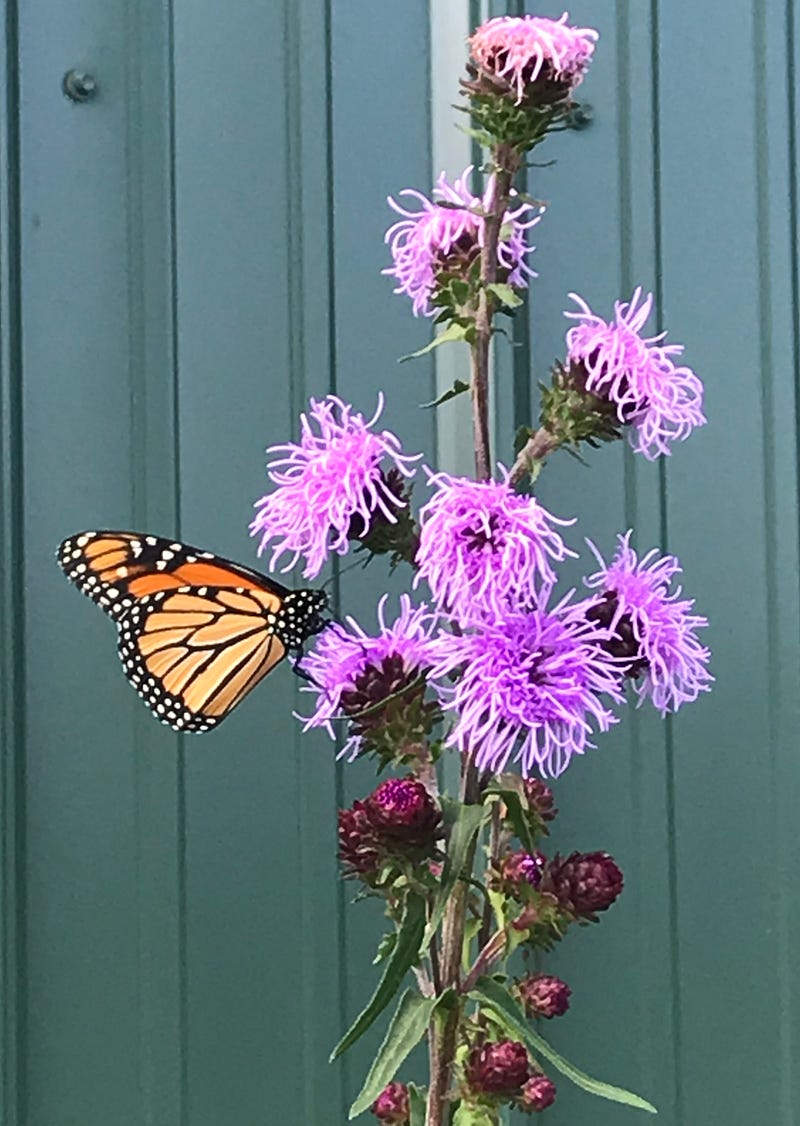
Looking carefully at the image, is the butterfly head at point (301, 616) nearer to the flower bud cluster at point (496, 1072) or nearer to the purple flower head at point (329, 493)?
the purple flower head at point (329, 493)

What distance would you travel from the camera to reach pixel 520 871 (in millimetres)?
957

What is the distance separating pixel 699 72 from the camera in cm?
170

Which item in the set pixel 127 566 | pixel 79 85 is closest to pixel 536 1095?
pixel 127 566

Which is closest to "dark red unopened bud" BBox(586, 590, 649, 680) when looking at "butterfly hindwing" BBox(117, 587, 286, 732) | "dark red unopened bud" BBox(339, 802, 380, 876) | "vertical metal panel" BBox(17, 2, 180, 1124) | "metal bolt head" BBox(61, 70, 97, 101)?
"dark red unopened bud" BBox(339, 802, 380, 876)

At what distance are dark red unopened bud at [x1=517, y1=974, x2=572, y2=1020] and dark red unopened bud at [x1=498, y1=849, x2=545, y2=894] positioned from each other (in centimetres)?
11

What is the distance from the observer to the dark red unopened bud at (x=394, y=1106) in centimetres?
99

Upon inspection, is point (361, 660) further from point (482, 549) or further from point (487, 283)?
point (487, 283)

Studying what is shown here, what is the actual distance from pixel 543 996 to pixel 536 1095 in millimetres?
79

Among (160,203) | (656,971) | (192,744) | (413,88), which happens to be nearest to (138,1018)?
(192,744)

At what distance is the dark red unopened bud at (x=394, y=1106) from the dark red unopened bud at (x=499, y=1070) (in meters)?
0.10

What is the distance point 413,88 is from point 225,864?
1082mm

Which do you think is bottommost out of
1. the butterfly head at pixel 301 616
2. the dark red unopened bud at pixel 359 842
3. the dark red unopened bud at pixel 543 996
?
the dark red unopened bud at pixel 543 996

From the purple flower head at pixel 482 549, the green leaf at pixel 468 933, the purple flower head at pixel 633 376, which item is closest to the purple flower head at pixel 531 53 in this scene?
the purple flower head at pixel 633 376

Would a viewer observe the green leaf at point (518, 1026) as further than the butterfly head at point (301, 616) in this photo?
No
